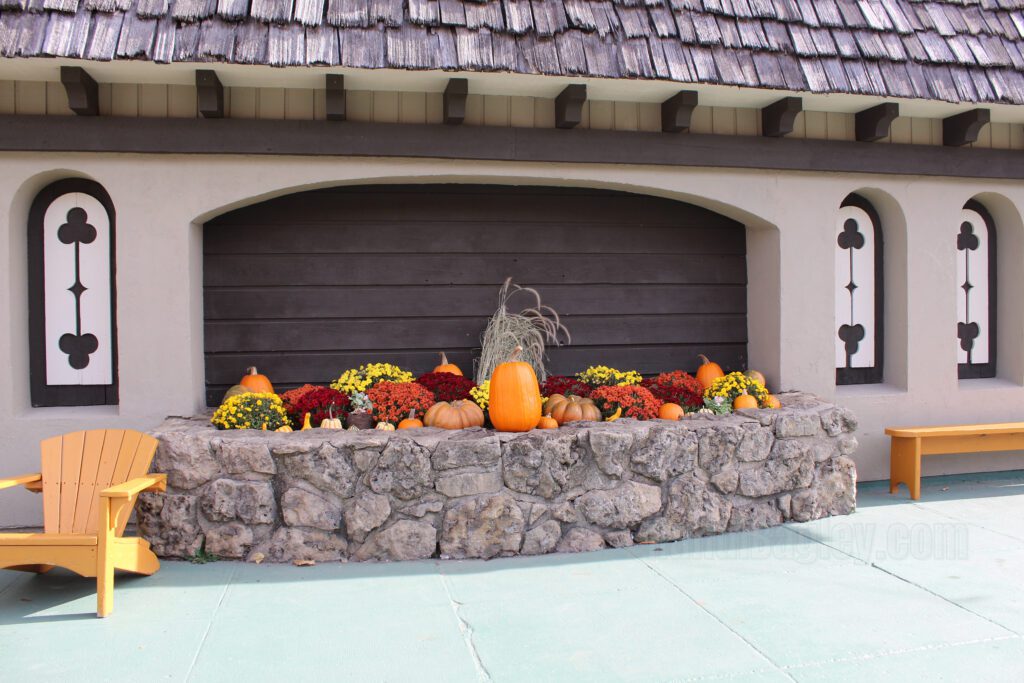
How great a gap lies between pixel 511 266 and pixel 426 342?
92cm

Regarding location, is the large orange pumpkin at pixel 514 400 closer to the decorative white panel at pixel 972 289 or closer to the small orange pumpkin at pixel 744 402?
the small orange pumpkin at pixel 744 402

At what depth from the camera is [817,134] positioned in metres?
5.94

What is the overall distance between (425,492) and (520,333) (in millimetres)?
1777

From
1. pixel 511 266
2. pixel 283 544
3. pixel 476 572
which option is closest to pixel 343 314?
pixel 511 266

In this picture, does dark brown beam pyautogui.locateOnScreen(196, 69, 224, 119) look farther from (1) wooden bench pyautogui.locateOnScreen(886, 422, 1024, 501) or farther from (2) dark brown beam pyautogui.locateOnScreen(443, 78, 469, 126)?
(1) wooden bench pyautogui.locateOnScreen(886, 422, 1024, 501)

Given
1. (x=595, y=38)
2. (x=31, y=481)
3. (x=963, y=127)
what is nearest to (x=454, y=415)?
(x=31, y=481)

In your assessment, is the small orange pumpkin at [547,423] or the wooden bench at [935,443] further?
the wooden bench at [935,443]

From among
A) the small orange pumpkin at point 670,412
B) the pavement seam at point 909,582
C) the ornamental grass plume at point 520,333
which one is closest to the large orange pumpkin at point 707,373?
the small orange pumpkin at point 670,412

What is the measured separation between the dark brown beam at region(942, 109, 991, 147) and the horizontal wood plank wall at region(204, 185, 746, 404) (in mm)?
1796

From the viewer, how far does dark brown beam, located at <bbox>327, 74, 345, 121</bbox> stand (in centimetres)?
481

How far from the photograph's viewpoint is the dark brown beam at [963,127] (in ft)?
19.0

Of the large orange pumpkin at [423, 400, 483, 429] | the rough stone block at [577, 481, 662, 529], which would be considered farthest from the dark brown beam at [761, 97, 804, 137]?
the large orange pumpkin at [423, 400, 483, 429]

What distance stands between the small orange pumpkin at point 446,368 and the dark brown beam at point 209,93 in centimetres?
233

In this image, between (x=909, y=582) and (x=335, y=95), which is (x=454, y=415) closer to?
(x=335, y=95)
